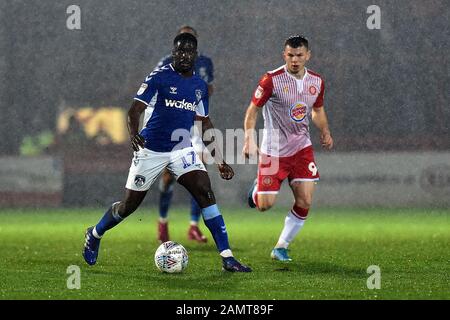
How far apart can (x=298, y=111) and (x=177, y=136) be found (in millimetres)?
1462

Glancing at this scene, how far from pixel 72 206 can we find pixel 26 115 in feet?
14.9

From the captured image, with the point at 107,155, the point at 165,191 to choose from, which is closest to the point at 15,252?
the point at 165,191

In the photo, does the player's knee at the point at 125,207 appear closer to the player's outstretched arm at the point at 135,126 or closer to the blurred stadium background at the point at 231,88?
the player's outstretched arm at the point at 135,126

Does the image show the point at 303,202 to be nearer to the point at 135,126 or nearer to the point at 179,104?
the point at 179,104

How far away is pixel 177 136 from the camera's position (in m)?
7.95

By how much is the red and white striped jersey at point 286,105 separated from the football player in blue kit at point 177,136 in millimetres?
909

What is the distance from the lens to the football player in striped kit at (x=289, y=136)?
8758 millimetres

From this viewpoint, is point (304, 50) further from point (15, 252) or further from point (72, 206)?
point (72, 206)

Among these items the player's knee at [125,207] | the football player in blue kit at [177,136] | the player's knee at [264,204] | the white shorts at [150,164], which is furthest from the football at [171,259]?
the player's knee at [264,204]

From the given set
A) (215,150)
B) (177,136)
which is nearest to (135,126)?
(177,136)

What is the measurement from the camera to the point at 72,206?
54.9 feet

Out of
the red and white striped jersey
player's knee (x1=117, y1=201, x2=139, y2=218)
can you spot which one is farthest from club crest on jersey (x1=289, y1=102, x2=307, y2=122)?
player's knee (x1=117, y1=201, x2=139, y2=218)

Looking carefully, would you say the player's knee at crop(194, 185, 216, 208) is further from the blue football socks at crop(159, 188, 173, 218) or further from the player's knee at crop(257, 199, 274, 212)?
the blue football socks at crop(159, 188, 173, 218)

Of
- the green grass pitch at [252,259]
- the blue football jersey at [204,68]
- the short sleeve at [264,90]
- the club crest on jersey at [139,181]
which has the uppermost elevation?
the blue football jersey at [204,68]
